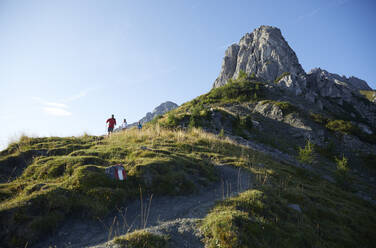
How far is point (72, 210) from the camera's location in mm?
5613

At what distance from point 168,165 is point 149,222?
331 centimetres

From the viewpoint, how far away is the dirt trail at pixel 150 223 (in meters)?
4.53

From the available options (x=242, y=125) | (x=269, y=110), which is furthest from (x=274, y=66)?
(x=242, y=125)

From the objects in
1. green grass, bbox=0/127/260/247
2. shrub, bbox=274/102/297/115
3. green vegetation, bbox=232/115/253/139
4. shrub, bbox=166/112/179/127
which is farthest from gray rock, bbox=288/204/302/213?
shrub, bbox=274/102/297/115

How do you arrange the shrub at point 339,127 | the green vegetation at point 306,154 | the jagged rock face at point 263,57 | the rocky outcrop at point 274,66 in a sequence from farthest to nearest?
the jagged rock face at point 263,57, the rocky outcrop at point 274,66, the shrub at point 339,127, the green vegetation at point 306,154

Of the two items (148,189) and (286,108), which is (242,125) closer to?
(286,108)

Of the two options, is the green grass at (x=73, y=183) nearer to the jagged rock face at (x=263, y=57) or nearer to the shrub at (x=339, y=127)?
the shrub at (x=339, y=127)

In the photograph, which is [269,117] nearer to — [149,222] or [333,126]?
[333,126]

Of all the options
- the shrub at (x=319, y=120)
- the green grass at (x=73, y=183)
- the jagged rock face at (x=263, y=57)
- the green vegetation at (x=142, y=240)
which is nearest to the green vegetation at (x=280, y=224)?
the green vegetation at (x=142, y=240)

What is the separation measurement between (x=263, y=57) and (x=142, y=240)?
123397 mm

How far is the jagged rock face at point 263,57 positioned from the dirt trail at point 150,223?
91.3 meters

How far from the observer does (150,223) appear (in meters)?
5.34

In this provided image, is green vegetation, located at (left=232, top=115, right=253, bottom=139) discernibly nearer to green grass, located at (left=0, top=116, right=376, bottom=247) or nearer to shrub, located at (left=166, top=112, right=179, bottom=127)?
shrub, located at (left=166, top=112, right=179, bottom=127)

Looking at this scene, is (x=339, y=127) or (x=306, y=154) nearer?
(x=306, y=154)
